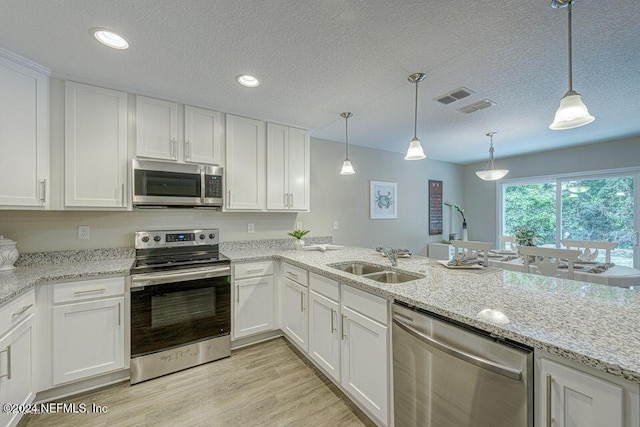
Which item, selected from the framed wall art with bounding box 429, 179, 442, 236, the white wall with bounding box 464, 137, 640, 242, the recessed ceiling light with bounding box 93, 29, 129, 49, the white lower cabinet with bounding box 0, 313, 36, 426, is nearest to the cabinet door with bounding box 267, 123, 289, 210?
the recessed ceiling light with bounding box 93, 29, 129, 49

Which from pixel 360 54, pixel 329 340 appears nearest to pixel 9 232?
pixel 329 340

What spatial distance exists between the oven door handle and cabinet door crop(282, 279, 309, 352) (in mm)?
615

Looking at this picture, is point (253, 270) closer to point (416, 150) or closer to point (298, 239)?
point (298, 239)

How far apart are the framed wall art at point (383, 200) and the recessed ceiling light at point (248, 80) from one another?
2.52 meters

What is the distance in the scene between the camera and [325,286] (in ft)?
6.52

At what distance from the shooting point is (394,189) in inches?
177

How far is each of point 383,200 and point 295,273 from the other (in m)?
2.43

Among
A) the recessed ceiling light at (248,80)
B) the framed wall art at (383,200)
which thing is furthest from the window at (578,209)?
the recessed ceiling light at (248,80)

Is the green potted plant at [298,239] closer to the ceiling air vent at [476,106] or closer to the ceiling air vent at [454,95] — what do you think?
the ceiling air vent at [454,95]

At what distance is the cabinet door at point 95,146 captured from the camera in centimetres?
207

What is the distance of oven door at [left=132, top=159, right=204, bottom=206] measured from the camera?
228 cm

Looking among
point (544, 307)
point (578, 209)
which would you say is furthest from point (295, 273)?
point (578, 209)

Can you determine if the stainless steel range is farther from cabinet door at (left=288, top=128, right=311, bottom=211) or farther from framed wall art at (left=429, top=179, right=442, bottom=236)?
framed wall art at (left=429, top=179, right=442, bottom=236)

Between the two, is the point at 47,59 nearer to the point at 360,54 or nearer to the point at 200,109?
the point at 200,109
